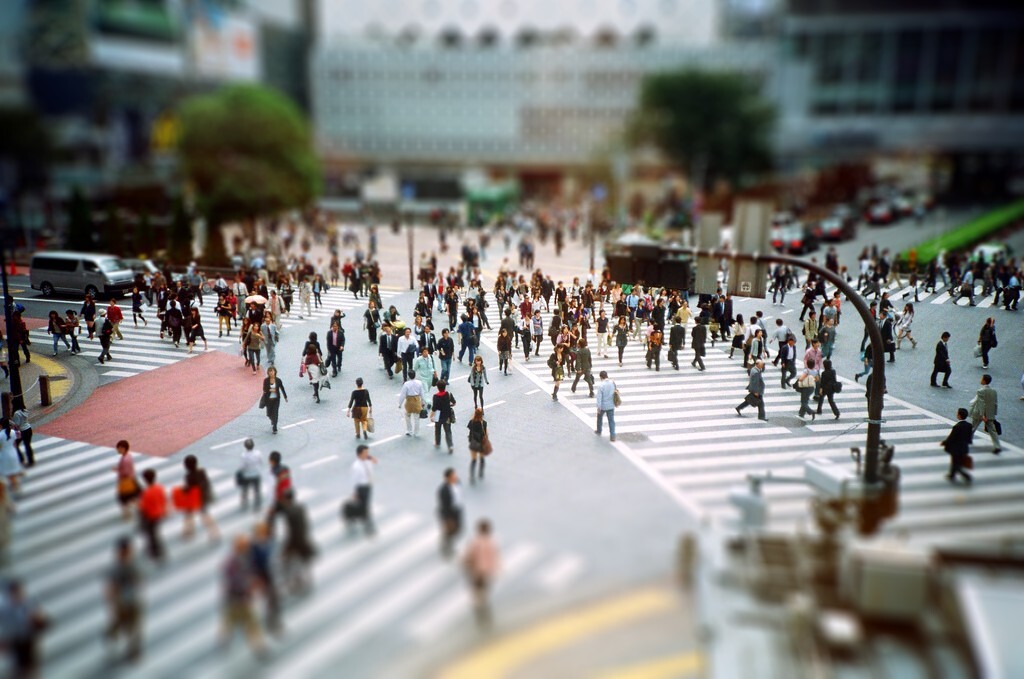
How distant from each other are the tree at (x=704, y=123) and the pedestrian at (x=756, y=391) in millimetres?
61176

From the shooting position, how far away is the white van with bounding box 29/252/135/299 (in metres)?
28.0

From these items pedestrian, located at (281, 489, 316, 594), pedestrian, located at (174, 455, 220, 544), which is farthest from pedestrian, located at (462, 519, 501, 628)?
pedestrian, located at (174, 455, 220, 544)

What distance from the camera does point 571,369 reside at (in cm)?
2550

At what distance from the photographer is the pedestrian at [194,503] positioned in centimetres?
1600

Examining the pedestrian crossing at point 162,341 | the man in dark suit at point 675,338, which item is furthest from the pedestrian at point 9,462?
the man in dark suit at point 675,338

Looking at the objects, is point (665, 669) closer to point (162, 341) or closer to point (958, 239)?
point (162, 341)

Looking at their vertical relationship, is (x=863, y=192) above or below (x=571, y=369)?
above

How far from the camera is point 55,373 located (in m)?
26.3

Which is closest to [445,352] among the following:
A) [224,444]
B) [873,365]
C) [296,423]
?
[296,423]

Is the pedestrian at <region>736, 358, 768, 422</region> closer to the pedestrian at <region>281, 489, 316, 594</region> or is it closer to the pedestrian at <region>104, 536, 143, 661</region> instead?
the pedestrian at <region>281, 489, 316, 594</region>

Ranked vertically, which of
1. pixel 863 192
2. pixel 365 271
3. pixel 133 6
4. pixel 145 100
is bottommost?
pixel 365 271

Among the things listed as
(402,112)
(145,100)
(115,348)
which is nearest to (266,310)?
(115,348)

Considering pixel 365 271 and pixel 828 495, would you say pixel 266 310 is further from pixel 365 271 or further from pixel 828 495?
pixel 828 495

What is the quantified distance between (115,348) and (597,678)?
20.8 meters
